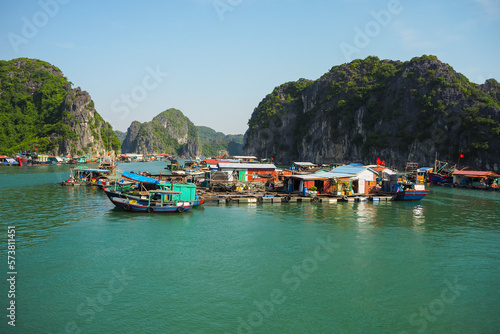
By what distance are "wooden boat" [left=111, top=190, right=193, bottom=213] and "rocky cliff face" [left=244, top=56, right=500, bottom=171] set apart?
72.4 metres

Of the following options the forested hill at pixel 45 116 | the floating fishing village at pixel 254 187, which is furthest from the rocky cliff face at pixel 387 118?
the forested hill at pixel 45 116

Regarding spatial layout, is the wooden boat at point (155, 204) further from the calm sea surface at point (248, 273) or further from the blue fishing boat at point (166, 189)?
the calm sea surface at point (248, 273)

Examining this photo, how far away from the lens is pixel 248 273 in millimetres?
18344

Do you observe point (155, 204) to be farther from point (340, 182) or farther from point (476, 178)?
point (476, 178)

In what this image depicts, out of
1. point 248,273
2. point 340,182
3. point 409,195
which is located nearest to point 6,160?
point 340,182

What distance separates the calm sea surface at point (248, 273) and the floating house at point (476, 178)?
31406 millimetres

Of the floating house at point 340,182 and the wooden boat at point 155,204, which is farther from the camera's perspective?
the floating house at point 340,182

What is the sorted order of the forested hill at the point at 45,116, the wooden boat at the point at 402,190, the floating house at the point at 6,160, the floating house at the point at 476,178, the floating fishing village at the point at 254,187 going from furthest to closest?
1. the forested hill at the point at 45,116
2. the floating house at the point at 6,160
3. the floating house at the point at 476,178
4. the wooden boat at the point at 402,190
5. the floating fishing village at the point at 254,187

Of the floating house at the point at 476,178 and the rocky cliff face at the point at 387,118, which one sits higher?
the rocky cliff face at the point at 387,118

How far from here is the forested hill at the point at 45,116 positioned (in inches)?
5338

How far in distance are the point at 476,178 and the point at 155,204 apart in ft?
187

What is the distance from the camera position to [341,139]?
125 m

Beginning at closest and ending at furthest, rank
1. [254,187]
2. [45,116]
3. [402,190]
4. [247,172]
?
1. [402,190]
2. [254,187]
3. [247,172]
4. [45,116]

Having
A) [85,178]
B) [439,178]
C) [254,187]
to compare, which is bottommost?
[254,187]
